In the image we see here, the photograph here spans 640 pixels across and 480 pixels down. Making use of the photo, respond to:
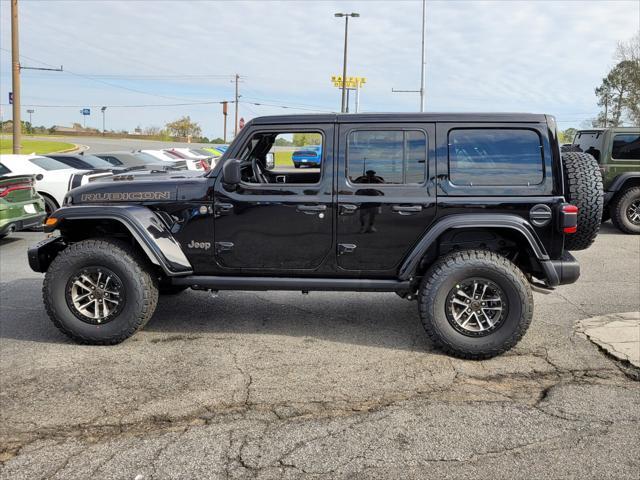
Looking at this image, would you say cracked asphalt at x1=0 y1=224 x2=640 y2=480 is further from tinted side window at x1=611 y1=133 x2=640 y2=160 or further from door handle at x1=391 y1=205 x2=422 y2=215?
tinted side window at x1=611 y1=133 x2=640 y2=160

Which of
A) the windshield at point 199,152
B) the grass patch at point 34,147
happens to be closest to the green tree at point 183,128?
the grass patch at point 34,147

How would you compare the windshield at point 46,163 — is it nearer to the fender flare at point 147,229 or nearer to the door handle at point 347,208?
the fender flare at point 147,229

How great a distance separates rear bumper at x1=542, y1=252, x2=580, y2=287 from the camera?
16.0 feet

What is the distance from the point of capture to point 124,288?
5.07 m

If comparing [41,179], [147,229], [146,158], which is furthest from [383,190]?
[146,158]

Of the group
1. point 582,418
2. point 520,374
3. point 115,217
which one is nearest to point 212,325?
point 115,217

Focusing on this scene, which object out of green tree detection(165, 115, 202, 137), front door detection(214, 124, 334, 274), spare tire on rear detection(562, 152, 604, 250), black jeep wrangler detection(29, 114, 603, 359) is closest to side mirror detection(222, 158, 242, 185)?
black jeep wrangler detection(29, 114, 603, 359)

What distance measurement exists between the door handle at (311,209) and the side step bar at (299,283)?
0.57 meters

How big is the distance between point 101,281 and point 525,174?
359 cm

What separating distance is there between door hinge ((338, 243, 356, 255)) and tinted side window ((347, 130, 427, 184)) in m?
0.52

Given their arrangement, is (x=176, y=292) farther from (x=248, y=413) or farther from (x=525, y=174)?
(x=525, y=174)

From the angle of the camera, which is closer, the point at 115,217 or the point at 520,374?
the point at 520,374

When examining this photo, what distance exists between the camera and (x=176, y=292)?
21.0ft

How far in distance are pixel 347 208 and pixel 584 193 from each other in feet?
6.24
